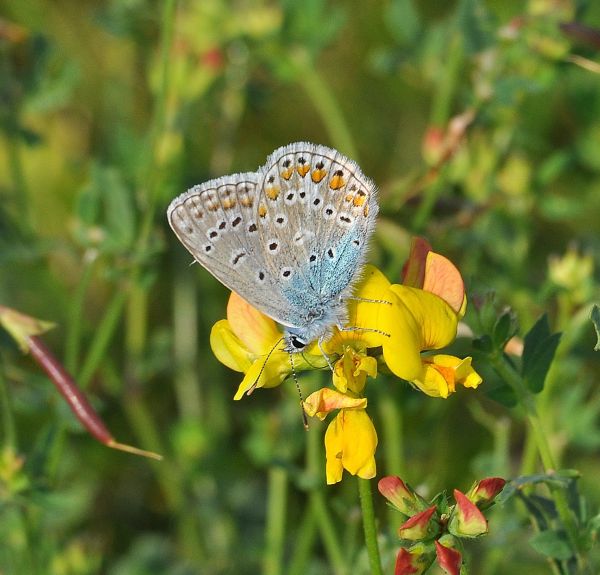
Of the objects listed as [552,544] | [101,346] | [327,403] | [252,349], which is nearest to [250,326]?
[252,349]

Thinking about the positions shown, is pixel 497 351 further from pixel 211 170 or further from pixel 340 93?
pixel 340 93

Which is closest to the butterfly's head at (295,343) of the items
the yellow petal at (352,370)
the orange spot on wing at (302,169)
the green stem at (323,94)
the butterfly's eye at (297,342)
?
the butterfly's eye at (297,342)

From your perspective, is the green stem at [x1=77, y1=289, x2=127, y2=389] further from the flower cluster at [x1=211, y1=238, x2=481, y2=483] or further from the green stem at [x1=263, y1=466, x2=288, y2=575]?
the flower cluster at [x1=211, y1=238, x2=481, y2=483]

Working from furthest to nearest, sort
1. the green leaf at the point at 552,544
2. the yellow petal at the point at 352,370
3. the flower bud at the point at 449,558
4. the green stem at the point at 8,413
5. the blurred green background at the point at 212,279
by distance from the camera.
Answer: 1. the blurred green background at the point at 212,279
2. the green stem at the point at 8,413
3. the green leaf at the point at 552,544
4. the yellow petal at the point at 352,370
5. the flower bud at the point at 449,558

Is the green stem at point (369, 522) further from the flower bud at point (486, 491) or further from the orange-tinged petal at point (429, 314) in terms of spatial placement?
the orange-tinged petal at point (429, 314)

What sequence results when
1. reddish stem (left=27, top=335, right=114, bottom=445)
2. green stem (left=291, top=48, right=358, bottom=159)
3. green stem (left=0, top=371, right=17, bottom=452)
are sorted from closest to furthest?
reddish stem (left=27, top=335, right=114, bottom=445) → green stem (left=0, top=371, right=17, bottom=452) → green stem (left=291, top=48, right=358, bottom=159)

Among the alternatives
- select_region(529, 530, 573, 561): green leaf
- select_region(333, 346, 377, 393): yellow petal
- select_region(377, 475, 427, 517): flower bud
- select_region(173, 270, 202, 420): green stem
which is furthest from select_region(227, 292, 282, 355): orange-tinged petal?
select_region(173, 270, 202, 420): green stem
